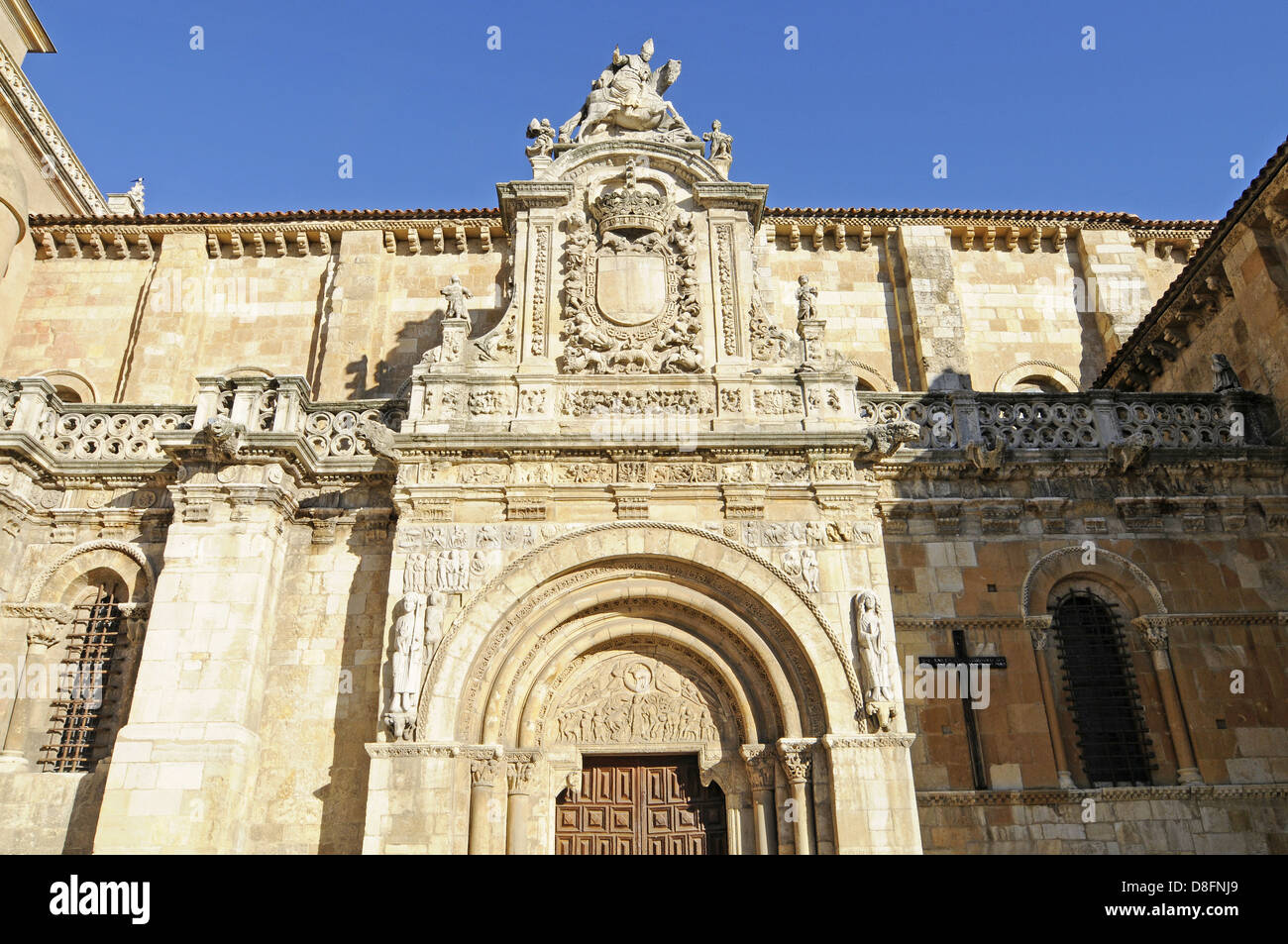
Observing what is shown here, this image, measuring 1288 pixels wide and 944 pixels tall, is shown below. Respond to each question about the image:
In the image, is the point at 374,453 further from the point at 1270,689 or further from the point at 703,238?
the point at 1270,689

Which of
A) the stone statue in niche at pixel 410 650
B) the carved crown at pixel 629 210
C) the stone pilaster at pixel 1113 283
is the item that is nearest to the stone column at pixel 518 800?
the stone statue in niche at pixel 410 650

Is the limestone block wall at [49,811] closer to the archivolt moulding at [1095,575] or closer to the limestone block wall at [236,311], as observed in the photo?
the limestone block wall at [236,311]

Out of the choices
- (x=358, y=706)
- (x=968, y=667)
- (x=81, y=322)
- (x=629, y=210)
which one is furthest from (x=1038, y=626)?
(x=81, y=322)

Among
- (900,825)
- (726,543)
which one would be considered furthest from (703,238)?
(900,825)

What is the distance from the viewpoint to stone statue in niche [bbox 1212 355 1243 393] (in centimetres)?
1377

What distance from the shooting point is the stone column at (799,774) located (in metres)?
10.6

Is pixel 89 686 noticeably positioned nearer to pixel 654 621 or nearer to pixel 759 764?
pixel 654 621

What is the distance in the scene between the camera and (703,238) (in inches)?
565

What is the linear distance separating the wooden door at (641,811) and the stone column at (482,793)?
1052mm

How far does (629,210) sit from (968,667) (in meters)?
8.33

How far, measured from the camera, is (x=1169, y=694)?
39.9ft

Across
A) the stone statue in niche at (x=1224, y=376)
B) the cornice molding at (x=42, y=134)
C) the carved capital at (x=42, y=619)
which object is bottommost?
the carved capital at (x=42, y=619)
